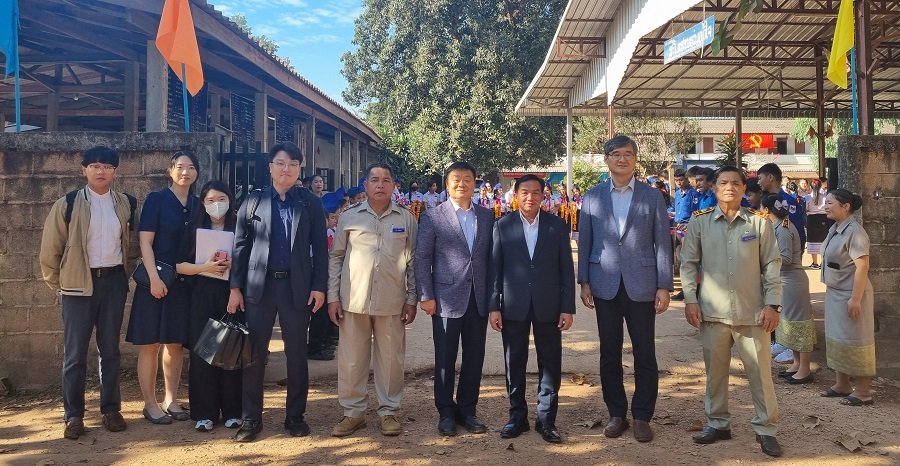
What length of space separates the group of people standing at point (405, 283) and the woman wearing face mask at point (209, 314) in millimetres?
12

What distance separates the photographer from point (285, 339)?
4.09 meters

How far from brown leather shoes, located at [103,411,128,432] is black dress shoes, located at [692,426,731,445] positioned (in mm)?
3589

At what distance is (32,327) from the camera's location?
509 cm

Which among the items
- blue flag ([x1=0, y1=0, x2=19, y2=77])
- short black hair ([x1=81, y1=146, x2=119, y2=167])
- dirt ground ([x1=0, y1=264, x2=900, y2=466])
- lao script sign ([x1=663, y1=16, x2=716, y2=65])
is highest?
lao script sign ([x1=663, y1=16, x2=716, y2=65])

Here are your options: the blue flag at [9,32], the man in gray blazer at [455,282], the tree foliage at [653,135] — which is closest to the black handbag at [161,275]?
the man in gray blazer at [455,282]

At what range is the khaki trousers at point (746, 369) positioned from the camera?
12.4ft

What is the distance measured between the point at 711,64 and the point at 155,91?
1093 cm

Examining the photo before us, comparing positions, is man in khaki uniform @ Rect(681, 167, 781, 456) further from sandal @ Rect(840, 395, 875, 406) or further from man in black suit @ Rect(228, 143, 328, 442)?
man in black suit @ Rect(228, 143, 328, 442)

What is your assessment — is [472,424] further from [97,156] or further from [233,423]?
[97,156]

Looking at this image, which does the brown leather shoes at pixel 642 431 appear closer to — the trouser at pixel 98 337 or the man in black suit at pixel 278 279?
the man in black suit at pixel 278 279

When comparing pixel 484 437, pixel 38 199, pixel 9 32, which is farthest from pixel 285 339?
pixel 9 32

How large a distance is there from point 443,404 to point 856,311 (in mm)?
2982

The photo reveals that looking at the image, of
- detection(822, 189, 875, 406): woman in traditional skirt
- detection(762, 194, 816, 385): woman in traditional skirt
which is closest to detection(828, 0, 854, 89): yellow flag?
detection(762, 194, 816, 385): woman in traditional skirt

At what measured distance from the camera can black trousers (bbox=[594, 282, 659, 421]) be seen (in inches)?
156
